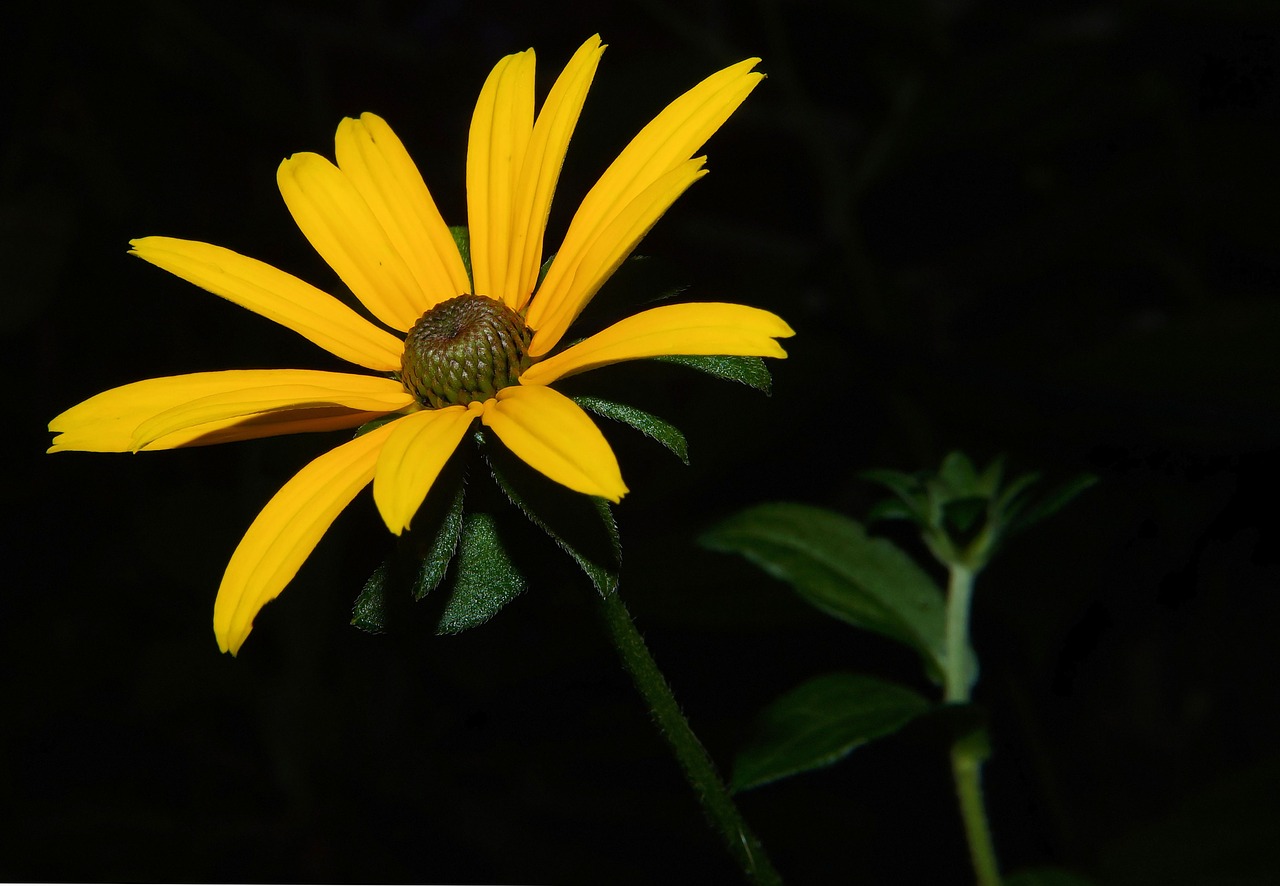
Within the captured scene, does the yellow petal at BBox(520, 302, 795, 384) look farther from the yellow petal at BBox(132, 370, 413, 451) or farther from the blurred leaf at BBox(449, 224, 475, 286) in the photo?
the blurred leaf at BBox(449, 224, 475, 286)

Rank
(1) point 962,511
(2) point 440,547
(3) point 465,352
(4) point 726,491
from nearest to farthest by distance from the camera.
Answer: (2) point 440,547 → (3) point 465,352 → (1) point 962,511 → (4) point 726,491

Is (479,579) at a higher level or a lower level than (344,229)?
lower

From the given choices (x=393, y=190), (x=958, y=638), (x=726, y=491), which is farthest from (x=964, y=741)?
(x=726, y=491)

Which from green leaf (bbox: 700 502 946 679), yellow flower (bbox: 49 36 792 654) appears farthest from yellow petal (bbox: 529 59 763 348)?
green leaf (bbox: 700 502 946 679)

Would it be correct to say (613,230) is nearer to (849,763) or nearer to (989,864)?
(989,864)

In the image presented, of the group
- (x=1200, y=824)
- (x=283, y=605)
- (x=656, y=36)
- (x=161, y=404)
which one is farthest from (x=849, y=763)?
(x=656, y=36)

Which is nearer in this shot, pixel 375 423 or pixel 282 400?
pixel 282 400

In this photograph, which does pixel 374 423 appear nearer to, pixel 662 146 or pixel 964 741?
pixel 662 146
